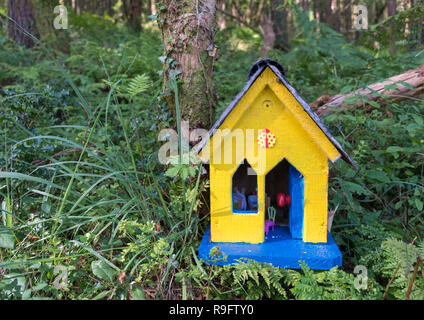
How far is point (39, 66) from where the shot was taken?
16.4ft

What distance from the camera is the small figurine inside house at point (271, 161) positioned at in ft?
6.00

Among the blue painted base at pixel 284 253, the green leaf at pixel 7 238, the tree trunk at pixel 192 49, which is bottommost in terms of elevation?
the blue painted base at pixel 284 253

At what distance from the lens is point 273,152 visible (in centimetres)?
193

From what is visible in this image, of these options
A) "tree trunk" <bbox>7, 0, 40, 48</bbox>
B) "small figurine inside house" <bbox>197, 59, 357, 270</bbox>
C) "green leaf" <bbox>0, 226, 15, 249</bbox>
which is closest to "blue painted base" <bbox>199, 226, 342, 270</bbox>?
"small figurine inside house" <bbox>197, 59, 357, 270</bbox>

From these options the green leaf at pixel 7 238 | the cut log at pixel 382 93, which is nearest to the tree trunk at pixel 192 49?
the green leaf at pixel 7 238

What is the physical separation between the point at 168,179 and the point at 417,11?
11.4 ft

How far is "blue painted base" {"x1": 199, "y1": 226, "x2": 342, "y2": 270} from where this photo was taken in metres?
1.77

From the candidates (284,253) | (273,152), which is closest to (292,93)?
(273,152)

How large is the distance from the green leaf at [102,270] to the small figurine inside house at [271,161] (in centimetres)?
51

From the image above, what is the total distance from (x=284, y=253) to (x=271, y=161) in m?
0.53

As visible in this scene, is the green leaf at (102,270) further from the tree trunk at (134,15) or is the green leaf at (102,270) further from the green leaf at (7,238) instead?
the tree trunk at (134,15)

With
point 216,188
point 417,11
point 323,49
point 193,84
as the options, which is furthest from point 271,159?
point 323,49

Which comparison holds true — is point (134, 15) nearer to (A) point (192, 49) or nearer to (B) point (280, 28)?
(B) point (280, 28)
